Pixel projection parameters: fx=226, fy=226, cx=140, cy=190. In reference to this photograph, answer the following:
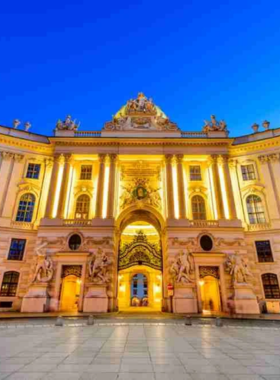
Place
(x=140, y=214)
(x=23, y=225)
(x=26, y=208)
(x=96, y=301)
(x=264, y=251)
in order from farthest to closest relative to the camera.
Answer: (x=140, y=214) → (x=26, y=208) → (x=23, y=225) → (x=264, y=251) → (x=96, y=301)

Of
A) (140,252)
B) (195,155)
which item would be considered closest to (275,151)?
(195,155)

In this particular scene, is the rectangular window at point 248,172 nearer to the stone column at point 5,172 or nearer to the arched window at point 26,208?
the arched window at point 26,208

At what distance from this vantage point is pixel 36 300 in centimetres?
1994

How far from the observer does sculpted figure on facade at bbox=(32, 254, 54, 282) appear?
20969mm

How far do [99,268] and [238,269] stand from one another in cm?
1304

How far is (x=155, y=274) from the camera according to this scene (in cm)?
3281

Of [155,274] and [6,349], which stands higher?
[155,274]

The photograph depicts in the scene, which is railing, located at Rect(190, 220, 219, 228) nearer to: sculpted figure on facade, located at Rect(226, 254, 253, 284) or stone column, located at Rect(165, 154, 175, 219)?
stone column, located at Rect(165, 154, 175, 219)

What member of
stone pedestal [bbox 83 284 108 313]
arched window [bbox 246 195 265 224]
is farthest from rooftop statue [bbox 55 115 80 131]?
arched window [bbox 246 195 265 224]

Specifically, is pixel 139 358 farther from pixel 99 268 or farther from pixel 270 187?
pixel 270 187

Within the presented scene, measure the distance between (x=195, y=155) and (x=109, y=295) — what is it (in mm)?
18206

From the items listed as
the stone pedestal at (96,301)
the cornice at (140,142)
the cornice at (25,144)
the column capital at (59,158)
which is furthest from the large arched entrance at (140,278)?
the cornice at (25,144)

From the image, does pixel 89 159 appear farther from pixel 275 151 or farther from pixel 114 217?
pixel 275 151

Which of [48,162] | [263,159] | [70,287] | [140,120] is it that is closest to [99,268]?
[70,287]
